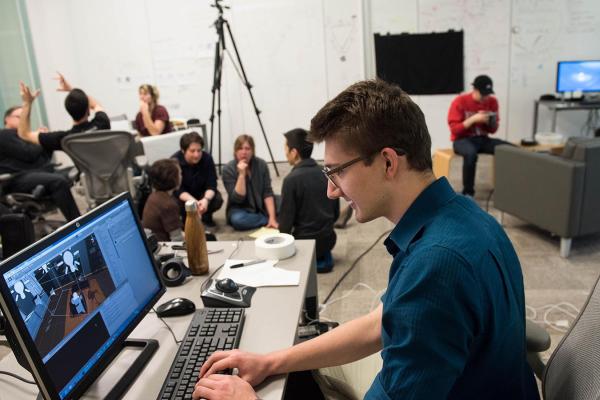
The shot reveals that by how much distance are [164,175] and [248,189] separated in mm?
869

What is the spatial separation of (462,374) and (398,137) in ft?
1.54

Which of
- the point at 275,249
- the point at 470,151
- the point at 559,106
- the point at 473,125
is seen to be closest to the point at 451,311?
the point at 275,249

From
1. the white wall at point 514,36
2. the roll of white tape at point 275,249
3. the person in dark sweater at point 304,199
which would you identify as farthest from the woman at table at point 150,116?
the roll of white tape at point 275,249

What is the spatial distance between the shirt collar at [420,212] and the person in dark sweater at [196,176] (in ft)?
9.61

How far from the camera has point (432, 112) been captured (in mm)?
6145

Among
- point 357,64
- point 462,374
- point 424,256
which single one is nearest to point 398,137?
point 424,256

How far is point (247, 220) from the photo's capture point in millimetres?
3850

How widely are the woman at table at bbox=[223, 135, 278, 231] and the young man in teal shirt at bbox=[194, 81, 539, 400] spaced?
102 inches

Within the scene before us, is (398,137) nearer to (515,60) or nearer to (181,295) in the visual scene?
(181,295)

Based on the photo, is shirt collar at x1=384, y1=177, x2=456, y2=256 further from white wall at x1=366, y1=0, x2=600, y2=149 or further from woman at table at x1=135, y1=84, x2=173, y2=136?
white wall at x1=366, y1=0, x2=600, y2=149

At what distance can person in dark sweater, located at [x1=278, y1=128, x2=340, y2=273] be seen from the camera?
2.99 m

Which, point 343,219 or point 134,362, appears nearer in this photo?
point 134,362

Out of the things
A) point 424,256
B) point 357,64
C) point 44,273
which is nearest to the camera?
point 424,256

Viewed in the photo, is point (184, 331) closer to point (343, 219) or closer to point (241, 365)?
point (241, 365)
